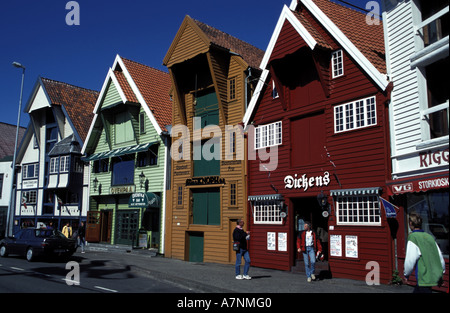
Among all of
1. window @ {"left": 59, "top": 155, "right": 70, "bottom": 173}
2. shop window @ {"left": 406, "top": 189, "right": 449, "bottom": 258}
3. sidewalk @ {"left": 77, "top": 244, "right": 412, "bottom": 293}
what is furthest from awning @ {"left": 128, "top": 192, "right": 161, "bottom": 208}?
shop window @ {"left": 406, "top": 189, "right": 449, "bottom": 258}

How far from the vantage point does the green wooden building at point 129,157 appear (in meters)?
24.2

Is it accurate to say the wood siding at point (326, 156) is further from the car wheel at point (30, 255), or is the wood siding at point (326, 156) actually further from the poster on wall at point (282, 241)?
the car wheel at point (30, 255)

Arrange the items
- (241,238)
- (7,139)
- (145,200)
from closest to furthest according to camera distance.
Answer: (241,238) < (145,200) < (7,139)

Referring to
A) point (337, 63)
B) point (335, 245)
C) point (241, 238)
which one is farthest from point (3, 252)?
point (337, 63)

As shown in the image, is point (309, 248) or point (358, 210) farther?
point (358, 210)

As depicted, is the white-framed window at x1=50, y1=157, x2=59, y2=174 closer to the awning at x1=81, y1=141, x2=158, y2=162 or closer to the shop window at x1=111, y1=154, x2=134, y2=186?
the awning at x1=81, y1=141, x2=158, y2=162

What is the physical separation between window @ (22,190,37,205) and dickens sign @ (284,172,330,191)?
2542 centimetres

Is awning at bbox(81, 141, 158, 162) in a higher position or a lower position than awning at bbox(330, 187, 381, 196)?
higher

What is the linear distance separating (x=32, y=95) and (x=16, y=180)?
805 centimetres

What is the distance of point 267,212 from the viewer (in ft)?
58.8

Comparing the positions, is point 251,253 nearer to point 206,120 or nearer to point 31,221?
point 206,120

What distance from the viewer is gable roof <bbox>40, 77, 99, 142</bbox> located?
31.6 meters

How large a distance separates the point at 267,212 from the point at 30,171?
2542cm

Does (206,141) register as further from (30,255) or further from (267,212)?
(30,255)
